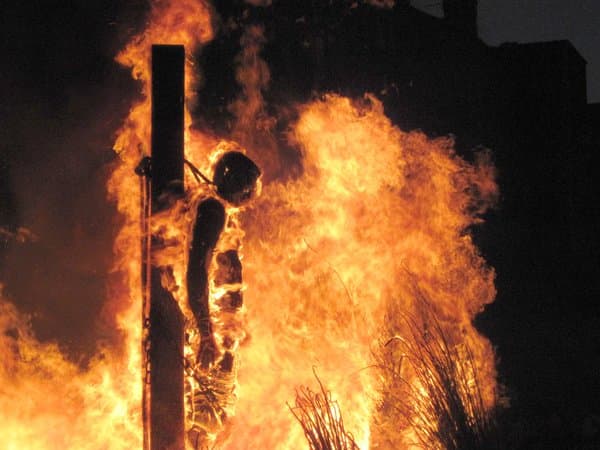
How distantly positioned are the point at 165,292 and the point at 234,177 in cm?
97

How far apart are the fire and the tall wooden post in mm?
1792

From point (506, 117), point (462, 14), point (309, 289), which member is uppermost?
point (462, 14)

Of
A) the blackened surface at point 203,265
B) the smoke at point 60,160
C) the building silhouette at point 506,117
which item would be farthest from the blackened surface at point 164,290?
the building silhouette at point 506,117

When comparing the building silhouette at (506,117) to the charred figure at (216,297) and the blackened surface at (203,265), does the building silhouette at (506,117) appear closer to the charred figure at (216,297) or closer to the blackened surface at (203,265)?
the charred figure at (216,297)

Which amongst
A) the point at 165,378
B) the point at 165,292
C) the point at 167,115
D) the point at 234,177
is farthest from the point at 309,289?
the point at 167,115

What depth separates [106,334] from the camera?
763 centimetres

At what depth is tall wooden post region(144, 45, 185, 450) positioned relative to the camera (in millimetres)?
4391

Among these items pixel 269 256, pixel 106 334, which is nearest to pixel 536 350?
pixel 269 256

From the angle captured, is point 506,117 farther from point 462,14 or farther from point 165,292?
point 165,292

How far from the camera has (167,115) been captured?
4.55 m

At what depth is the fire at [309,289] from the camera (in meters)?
6.72

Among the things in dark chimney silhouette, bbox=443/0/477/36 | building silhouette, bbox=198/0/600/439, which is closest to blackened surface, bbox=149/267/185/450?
building silhouette, bbox=198/0/600/439

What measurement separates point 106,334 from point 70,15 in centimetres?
346

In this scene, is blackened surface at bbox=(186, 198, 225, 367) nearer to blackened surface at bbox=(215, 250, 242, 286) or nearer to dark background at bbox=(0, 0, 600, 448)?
blackened surface at bbox=(215, 250, 242, 286)
